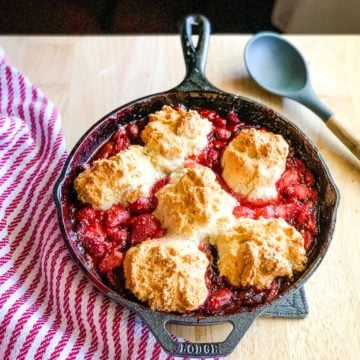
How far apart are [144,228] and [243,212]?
26cm

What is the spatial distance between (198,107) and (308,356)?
750mm

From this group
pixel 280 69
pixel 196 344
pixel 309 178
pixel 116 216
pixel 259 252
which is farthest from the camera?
pixel 280 69

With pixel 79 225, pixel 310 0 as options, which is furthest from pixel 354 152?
pixel 310 0

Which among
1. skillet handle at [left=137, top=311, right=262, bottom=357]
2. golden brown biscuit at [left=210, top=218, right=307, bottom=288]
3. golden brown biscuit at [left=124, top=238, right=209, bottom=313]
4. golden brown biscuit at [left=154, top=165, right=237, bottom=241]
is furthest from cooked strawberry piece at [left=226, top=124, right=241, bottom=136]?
skillet handle at [left=137, top=311, right=262, bottom=357]

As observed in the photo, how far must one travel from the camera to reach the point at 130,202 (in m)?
1.47

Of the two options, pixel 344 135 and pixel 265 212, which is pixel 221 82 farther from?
pixel 265 212

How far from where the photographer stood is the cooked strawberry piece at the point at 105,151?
1578mm

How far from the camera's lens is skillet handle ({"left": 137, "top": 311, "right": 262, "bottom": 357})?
1212 millimetres

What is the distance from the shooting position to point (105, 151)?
5.20 ft

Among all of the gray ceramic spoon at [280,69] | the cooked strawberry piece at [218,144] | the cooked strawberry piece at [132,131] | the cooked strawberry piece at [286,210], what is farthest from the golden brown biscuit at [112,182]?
the gray ceramic spoon at [280,69]

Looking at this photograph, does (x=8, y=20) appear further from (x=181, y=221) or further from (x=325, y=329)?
(x=325, y=329)

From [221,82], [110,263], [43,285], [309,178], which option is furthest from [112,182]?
[221,82]

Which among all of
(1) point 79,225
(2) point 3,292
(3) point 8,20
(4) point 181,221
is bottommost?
(3) point 8,20

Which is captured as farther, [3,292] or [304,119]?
[304,119]
